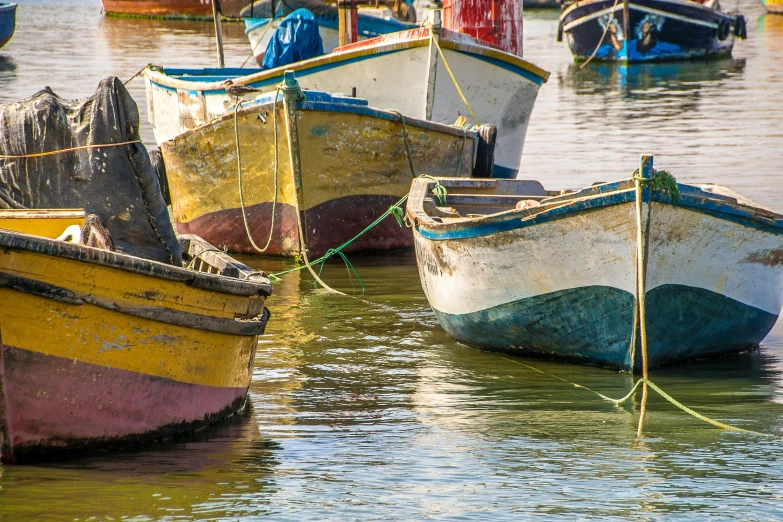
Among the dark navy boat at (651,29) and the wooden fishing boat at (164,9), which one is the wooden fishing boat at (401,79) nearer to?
the dark navy boat at (651,29)

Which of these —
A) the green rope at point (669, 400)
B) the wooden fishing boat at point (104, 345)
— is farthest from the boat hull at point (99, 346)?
the green rope at point (669, 400)

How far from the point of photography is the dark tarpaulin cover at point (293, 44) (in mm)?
13438

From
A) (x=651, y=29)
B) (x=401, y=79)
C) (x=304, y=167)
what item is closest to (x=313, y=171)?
(x=304, y=167)

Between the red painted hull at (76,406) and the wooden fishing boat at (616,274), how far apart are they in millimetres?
2269

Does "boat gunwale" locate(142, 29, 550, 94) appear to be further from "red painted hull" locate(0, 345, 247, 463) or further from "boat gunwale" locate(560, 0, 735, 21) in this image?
"boat gunwale" locate(560, 0, 735, 21)

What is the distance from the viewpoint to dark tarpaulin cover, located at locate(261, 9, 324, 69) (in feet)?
44.1

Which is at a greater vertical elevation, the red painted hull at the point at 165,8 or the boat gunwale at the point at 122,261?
the red painted hull at the point at 165,8

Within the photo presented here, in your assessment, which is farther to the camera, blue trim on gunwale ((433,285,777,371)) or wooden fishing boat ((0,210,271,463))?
blue trim on gunwale ((433,285,777,371))

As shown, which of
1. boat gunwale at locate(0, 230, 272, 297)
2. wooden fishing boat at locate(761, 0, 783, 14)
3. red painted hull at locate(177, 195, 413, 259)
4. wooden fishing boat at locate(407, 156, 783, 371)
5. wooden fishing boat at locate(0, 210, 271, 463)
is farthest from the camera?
wooden fishing boat at locate(761, 0, 783, 14)

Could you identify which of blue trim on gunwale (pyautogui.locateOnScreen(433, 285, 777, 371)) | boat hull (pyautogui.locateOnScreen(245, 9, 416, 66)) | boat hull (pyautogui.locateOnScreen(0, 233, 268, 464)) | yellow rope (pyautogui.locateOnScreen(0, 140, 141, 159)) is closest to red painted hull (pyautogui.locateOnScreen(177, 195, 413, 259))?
blue trim on gunwale (pyautogui.locateOnScreen(433, 285, 777, 371))

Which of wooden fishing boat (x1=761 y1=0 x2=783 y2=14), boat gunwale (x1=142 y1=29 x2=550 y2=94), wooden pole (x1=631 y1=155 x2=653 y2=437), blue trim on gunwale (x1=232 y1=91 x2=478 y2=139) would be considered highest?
wooden fishing boat (x1=761 y1=0 x2=783 y2=14)

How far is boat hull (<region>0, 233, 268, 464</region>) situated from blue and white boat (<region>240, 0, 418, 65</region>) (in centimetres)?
1091

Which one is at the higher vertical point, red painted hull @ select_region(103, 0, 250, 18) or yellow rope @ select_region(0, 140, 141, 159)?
red painted hull @ select_region(103, 0, 250, 18)

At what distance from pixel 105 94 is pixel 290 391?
1933mm
